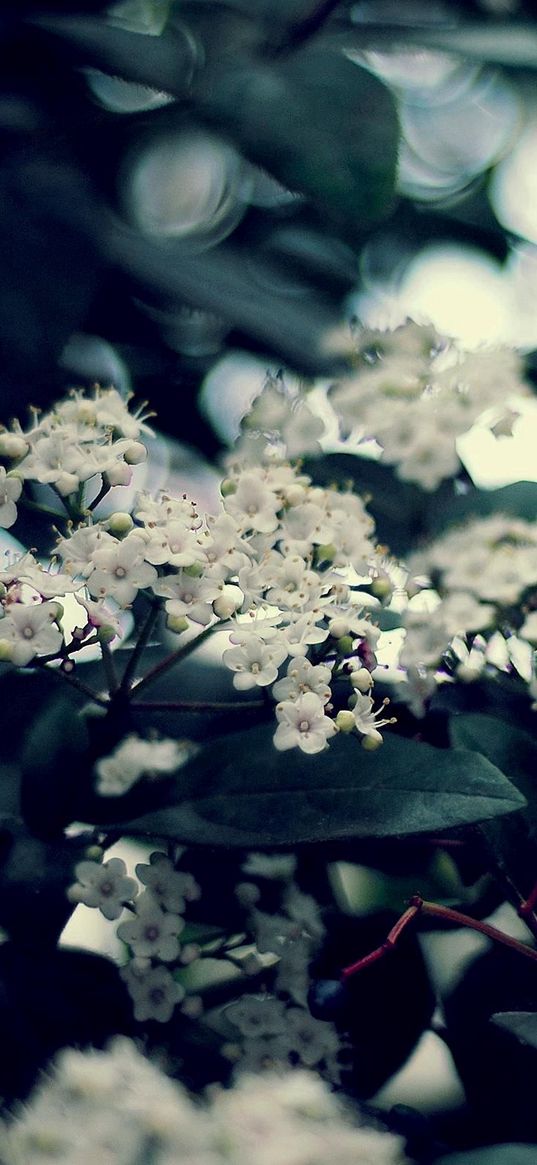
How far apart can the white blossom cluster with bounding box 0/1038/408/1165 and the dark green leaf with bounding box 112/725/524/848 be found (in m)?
0.13

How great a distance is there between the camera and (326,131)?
2.55 ft

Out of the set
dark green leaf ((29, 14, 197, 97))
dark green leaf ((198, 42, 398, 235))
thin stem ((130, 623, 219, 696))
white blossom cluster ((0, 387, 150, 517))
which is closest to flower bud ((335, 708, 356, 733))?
thin stem ((130, 623, 219, 696))

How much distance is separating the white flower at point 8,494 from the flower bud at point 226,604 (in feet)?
0.41

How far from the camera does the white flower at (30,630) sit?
0.62 metres

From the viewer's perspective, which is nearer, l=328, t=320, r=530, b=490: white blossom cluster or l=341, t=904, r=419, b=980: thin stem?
l=341, t=904, r=419, b=980: thin stem

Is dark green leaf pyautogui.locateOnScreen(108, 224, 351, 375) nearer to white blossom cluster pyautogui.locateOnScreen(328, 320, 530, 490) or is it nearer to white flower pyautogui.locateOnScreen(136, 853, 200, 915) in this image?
white blossom cluster pyautogui.locateOnScreen(328, 320, 530, 490)

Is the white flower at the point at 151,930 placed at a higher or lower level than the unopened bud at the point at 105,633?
lower

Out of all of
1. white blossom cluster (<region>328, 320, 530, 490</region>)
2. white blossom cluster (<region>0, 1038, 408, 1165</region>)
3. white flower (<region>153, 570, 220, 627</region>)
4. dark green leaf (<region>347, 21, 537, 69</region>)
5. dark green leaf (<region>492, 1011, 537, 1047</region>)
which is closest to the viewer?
white blossom cluster (<region>0, 1038, 408, 1165</region>)

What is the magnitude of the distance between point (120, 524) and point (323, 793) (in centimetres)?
19

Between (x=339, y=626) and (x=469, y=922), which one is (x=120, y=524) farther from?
(x=469, y=922)

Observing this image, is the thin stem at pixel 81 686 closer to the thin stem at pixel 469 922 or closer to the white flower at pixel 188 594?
the white flower at pixel 188 594

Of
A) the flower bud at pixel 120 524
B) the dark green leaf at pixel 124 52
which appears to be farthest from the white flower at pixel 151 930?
the dark green leaf at pixel 124 52

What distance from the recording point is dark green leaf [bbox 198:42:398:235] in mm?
774

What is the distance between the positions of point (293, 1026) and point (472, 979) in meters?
0.11
